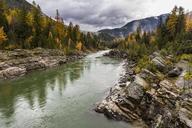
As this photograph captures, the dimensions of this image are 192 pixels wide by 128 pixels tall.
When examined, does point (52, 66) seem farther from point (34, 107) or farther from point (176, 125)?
point (176, 125)

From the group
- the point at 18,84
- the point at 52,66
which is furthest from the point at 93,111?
the point at 52,66

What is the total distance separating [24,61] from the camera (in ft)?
233

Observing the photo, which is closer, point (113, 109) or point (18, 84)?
point (113, 109)

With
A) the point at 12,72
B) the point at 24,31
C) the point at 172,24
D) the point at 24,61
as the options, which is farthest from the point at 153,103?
the point at 24,31

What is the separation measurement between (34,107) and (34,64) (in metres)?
39.0

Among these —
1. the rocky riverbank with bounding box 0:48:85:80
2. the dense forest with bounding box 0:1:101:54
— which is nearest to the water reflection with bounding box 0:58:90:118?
the rocky riverbank with bounding box 0:48:85:80

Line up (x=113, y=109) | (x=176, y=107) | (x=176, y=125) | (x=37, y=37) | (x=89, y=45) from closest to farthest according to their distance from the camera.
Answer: (x=176, y=125)
(x=176, y=107)
(x=113, y=109)
(x=37, y=37)
(x=89, y=45)

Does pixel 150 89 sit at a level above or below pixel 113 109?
above

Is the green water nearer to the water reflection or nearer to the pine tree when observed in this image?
the water reflection

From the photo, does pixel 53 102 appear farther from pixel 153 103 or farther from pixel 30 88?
pixel 153 103

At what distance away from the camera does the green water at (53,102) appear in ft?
97.7

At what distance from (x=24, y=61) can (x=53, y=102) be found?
120 feet

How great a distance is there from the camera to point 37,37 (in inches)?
3622

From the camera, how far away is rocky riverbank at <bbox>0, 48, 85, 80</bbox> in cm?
6191
